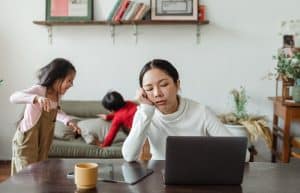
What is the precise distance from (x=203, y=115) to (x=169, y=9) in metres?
2.27

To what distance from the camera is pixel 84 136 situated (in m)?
3.50

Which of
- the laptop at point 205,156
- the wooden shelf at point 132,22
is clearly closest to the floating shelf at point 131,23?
the wooden shelf at point 132,22

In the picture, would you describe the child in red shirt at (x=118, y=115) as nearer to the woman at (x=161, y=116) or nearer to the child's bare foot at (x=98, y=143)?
the child's bare foot at (x=98, y=143)

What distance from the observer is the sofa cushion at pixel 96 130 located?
3.49m

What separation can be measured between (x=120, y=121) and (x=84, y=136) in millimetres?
376

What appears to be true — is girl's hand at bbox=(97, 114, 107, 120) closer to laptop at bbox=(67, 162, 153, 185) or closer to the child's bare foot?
the child's bare foot

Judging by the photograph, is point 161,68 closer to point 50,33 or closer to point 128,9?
point 128,9

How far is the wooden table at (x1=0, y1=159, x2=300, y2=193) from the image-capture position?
125 cm

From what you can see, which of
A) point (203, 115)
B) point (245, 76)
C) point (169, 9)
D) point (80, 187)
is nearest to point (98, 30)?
point (169, 9)

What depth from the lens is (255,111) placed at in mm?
4008

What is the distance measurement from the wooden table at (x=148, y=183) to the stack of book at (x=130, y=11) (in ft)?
8.22

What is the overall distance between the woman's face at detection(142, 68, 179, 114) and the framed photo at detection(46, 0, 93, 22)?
7.83 ft

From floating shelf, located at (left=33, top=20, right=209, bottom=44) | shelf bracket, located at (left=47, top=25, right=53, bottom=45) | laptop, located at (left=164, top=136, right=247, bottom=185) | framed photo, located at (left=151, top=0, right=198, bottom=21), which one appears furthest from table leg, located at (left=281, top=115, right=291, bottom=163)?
shelf bracket, located at (left=47, top=25, right=53, bottom=45)

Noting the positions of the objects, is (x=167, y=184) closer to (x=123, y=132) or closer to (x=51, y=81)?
(x=51, y=81)
